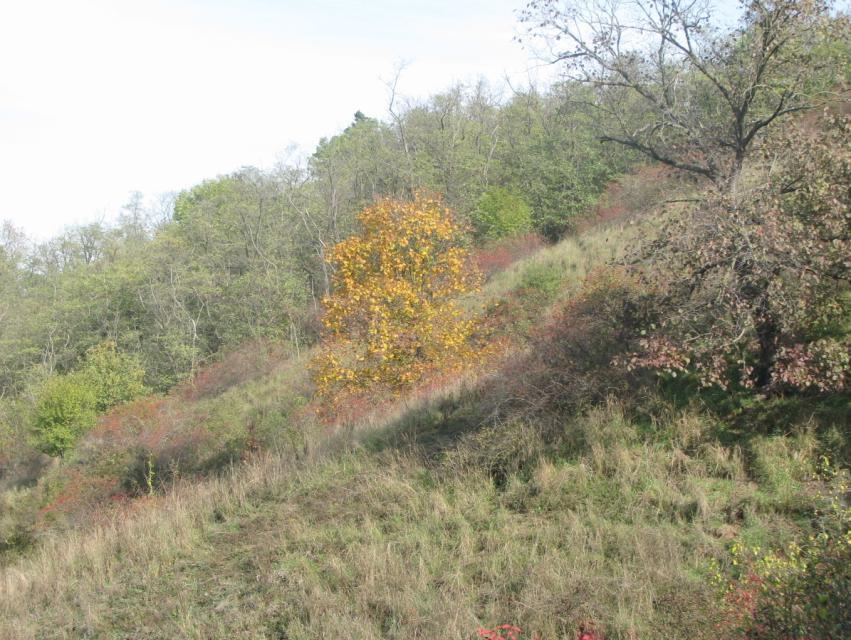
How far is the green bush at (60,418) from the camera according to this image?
26281 millimetres

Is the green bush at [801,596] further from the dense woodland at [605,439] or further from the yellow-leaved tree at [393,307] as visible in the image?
the yellow-leaved tree at [393,307]

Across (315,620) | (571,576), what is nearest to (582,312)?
(571,576)

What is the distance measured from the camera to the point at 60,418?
26.4 meters

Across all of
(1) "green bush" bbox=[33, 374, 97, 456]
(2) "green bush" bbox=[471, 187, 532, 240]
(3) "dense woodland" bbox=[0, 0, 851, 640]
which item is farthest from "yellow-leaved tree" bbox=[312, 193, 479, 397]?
(2) "green bush" bbox=[471, 187, 532, 240]

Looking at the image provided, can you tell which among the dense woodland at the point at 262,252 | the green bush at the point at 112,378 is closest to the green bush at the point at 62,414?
the green bush at the point at 112,378

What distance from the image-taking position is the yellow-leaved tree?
544 inches

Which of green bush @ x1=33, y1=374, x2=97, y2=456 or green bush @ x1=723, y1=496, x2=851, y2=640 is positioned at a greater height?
green bush @ x1=33, y1=374, x2=97, y2=456

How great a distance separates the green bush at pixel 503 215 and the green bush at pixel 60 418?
1971 centimetres

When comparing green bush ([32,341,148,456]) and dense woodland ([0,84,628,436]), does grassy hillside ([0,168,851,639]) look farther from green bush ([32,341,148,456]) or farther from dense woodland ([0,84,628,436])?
dense woodland ([0,84,628,436])

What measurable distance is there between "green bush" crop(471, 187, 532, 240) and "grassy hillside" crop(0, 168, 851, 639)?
75.6 feet

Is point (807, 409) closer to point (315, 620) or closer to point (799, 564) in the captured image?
point (799, 564)

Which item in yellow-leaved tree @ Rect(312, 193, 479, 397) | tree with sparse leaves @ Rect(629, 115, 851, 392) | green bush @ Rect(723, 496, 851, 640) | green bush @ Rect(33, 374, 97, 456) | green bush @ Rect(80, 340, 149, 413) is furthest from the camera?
green bush @ Rect(80, 340, 149, 413)

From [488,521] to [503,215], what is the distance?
92.9 feet

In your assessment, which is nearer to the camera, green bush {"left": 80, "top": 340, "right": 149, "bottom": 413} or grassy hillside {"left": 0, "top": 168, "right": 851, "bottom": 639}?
grassy hillside {"left": 0, "top": 168, "right": 851, "bottom": 639}
